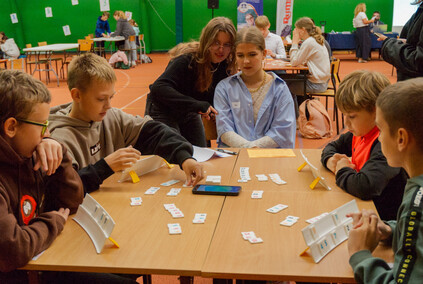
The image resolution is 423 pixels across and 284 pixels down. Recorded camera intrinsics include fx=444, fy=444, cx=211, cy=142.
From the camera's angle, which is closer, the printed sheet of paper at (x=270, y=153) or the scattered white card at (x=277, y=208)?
the scattered white card at (x=277, y=208)

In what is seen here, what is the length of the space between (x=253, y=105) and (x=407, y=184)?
2.07 meters

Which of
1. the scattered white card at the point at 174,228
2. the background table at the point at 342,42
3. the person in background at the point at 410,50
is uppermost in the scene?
the person in background at the point at 410,50

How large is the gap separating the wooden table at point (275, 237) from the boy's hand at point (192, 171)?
0.56 ft

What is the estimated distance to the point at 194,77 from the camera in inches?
137

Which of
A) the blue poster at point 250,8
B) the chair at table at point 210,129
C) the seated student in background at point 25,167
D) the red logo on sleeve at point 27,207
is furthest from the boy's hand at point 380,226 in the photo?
the blue poster at point 250,8

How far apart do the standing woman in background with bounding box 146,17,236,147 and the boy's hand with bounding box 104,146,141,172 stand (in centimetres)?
121

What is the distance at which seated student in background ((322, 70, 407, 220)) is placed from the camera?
6.14 feet

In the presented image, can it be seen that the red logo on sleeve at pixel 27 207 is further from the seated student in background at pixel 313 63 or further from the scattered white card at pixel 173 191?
the seated student in background at pixel 313 63

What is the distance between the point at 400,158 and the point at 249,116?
203 cm

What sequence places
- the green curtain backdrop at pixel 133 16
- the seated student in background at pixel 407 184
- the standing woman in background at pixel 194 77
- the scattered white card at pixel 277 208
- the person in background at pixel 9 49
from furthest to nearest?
the green curtain backdrop at pixel 133 16 < the person in background at pixel 9 49 < the standing woman in background at pixel 194 77 < the scattered white card at pixel 277 208 < the seated student in background at pixel 407 184

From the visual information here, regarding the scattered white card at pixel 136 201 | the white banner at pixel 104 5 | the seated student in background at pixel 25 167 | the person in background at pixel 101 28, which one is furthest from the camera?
the white banner at pixel 104 5

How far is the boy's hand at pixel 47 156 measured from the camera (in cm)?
164

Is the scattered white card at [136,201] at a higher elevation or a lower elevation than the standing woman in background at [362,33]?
higher

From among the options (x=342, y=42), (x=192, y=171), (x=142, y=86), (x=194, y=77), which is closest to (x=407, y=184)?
(x=192, y=171)
